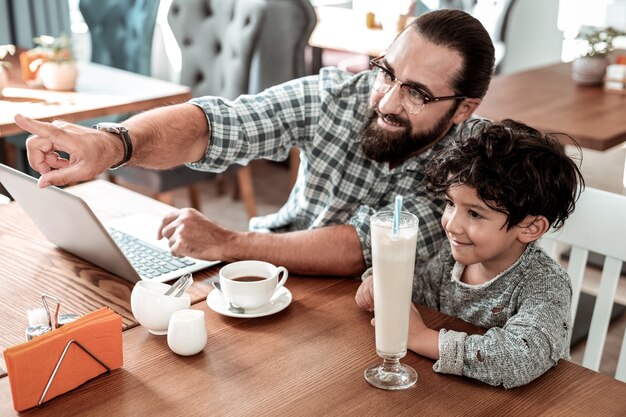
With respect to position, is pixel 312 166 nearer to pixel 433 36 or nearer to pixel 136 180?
pixel 433 36

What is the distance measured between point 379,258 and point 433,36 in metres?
0.73

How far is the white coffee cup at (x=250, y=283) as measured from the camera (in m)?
1.38

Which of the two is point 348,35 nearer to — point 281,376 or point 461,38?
point 461,38

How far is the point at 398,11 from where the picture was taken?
Result: 4090mm

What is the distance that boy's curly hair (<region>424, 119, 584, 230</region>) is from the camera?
1.31m

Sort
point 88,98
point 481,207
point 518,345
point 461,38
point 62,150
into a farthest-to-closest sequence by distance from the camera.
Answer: point 88,98, point 461,38, point 62,150, point 481,207, point 518,345

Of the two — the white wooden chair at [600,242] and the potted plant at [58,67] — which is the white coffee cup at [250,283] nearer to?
the white wooden chair at [600,242]

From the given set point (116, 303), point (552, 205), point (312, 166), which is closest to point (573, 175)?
point (552, 205)

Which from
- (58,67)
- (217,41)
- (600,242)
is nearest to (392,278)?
(600,242)

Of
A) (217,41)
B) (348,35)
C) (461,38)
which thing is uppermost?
(461,38)

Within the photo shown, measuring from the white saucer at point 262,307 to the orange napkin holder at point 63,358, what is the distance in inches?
9.0

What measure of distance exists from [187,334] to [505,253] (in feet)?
1.82

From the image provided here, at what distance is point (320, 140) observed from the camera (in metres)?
1.88

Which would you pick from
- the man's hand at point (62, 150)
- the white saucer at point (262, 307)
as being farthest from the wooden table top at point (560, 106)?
the man's hand at point (62, 150)
